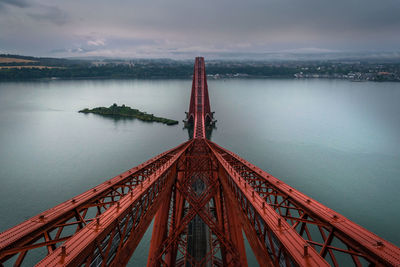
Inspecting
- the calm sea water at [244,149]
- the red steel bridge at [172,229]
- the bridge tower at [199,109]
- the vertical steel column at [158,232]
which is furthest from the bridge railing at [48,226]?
the bridge tower at [199,109]

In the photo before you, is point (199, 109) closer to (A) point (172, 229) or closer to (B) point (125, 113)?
(B) point (125, 113)

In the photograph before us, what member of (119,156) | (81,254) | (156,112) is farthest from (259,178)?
(156,112)

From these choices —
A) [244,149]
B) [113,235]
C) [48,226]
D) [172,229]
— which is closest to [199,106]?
[244,149]

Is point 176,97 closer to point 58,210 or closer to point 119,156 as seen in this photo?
point 119,156

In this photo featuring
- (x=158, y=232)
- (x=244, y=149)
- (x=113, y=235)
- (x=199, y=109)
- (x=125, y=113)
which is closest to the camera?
(x=113, y=235)

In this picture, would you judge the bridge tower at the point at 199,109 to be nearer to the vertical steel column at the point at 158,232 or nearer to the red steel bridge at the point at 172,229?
the vertical steel column at the point at 158,232

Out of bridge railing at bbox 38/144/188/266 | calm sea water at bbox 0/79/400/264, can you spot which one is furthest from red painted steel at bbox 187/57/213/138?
bridge railing at bbox 38/144/188/266

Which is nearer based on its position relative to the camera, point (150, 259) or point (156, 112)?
point (150, 259)

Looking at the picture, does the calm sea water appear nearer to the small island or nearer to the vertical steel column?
the small island
